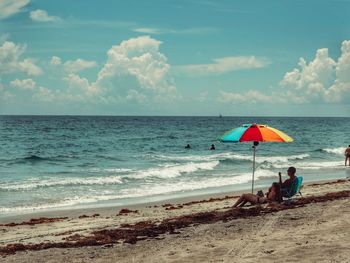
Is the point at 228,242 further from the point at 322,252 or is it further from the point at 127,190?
the point at 127,190

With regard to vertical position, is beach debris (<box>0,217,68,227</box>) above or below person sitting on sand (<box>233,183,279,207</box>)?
below

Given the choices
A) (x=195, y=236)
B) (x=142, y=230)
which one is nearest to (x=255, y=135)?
(x=195, y=236)

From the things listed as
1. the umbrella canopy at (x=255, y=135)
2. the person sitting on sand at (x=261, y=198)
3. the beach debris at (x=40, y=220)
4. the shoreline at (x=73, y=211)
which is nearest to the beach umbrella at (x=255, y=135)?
the umbrella canopy at (x=255, y=135)

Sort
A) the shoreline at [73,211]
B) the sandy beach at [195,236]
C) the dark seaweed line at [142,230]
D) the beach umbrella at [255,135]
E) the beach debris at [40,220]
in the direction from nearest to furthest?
1. the sandy beach at [195,236]
2. the dark seaweed line at [142,230]
3. the beach umbrella at [255,135]
4. the beach debris at [40,220]
5. the shoreline at [73,211]

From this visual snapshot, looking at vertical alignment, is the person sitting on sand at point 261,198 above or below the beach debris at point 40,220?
above

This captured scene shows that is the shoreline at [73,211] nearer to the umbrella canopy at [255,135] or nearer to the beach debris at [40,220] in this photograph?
the beach debris at [40,220]

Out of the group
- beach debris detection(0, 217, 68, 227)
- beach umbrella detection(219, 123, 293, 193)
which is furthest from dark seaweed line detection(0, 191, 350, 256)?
beach debris detection(0, 217, 68, 227)

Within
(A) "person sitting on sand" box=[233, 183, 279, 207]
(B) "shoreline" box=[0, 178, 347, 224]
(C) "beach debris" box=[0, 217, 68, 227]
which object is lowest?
(B) "shoreline" box=[0, 178, 347, 224]

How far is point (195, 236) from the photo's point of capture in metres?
9.94

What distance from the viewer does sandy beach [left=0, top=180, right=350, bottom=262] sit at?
8406 mm

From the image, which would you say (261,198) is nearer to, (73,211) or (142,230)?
(142,230)

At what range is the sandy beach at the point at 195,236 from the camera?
8.41 meters

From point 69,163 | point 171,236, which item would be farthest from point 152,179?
point 171,236

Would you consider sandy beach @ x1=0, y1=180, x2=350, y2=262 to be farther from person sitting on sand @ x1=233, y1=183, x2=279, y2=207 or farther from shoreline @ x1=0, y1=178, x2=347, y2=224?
shoreline @ x1=0, y1=178, x2=347, y2=224
